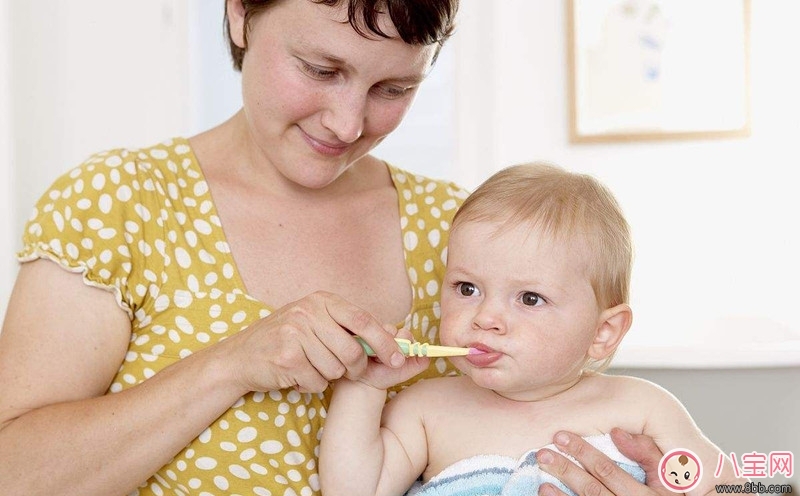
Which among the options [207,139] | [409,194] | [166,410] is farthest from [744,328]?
[166,410]

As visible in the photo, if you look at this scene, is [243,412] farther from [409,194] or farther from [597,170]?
[597,170]

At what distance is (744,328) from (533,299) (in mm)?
2333

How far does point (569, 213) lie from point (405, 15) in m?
0.36

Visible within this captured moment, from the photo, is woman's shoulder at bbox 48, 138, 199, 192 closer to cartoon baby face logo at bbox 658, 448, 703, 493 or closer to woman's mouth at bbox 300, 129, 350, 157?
woman's mouth at bbox 300, 129, 350, 157

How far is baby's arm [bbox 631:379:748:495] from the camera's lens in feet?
4.44

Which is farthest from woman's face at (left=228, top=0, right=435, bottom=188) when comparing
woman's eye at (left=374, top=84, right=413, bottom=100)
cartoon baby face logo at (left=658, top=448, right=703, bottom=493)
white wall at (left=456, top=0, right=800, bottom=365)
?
white wall at (left=456, top=0, right=800, bottom=365)

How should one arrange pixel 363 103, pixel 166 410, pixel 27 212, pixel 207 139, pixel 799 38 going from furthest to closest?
pixel 799 38
pixel 27 212
pixel 207 139
pixel 363 103
pixel 166 410

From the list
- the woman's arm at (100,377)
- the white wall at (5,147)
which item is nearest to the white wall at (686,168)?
the white wall at (5,147)

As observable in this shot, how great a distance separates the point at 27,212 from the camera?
320 cm

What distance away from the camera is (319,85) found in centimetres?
133

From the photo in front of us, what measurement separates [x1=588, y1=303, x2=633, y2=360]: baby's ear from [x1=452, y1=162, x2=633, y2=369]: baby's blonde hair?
0.6 inches

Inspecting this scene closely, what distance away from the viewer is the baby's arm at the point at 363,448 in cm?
132

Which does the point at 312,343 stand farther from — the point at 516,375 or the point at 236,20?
the point at 236,20

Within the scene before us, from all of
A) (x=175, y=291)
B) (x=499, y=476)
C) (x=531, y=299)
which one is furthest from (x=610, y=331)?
(x=175, y=291)
